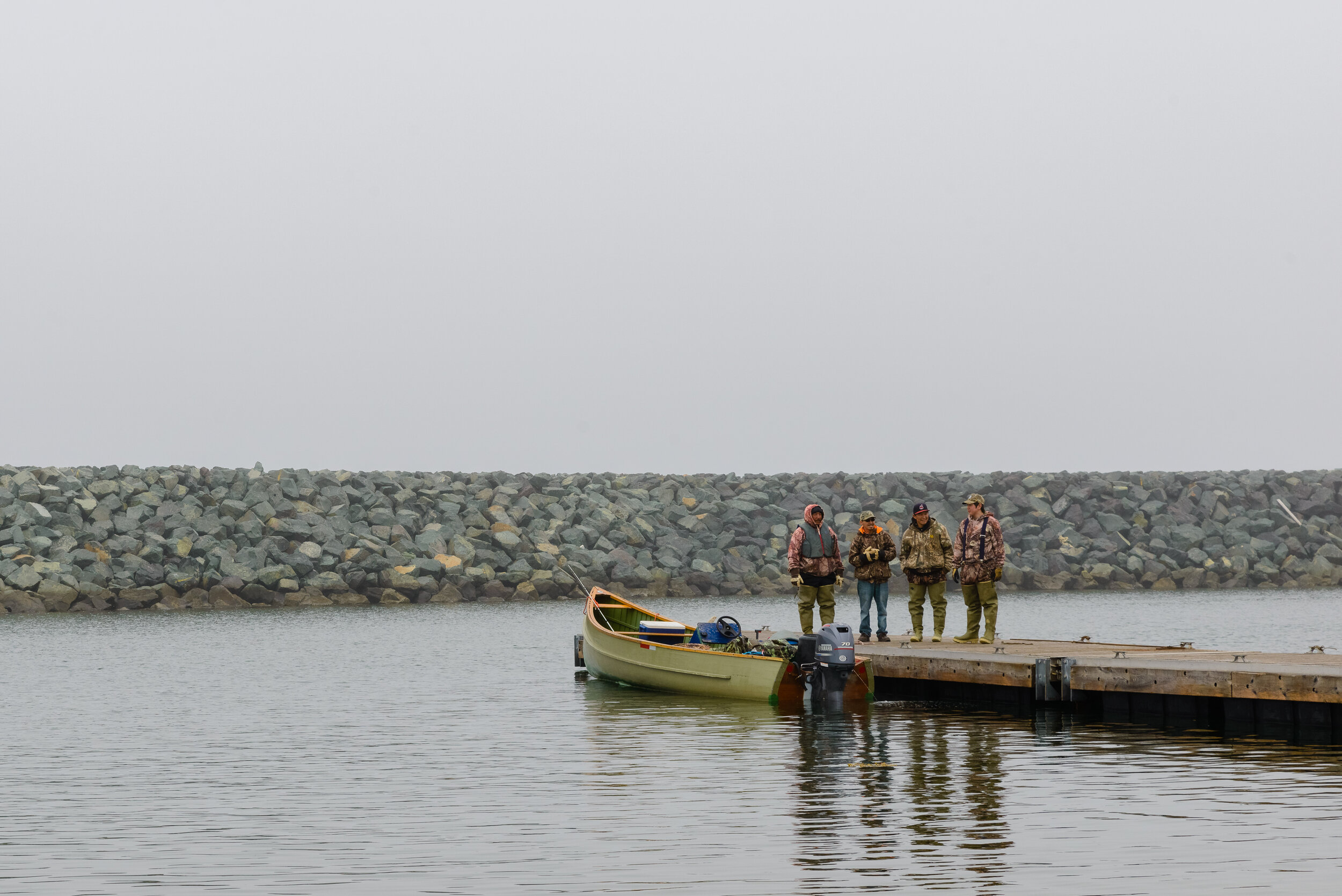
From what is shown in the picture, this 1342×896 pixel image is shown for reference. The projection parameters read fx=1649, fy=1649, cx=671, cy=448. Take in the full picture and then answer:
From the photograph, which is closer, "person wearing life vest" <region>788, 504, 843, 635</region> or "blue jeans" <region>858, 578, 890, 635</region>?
"person wearing life vest" <region>788, 504, 843, 635</region>

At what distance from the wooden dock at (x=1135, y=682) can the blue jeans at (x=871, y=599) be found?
2.27 feet

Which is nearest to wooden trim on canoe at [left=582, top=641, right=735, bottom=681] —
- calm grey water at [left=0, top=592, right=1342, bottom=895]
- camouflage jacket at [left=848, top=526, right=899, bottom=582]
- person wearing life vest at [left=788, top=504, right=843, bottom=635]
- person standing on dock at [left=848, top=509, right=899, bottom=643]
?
calm grey water at [left=0, top=592, right=1342, bottom=895]

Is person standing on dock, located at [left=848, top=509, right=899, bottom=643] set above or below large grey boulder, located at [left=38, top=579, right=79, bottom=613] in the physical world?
above

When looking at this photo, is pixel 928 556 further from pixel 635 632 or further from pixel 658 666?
pixel 635 632

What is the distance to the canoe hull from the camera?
22.1m

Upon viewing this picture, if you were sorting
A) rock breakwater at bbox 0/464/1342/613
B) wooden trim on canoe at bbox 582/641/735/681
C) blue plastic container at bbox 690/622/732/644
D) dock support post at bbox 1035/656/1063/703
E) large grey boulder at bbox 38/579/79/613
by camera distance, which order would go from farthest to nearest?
rock breakwater at bbox 0/464/1342/613 < large grey boulder at bbox 38/579/79/613 < blue plastic container at bbox 690/622/732/644 < wooden trim on canoe at bbox 582/641/735/681 < dock support post at bbox 1035/656/1063/703

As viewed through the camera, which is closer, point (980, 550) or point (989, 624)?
point (980, 550)

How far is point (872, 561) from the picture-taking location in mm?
24750

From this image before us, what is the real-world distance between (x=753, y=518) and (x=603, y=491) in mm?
A: 5848

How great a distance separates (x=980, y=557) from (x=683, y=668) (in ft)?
14.9

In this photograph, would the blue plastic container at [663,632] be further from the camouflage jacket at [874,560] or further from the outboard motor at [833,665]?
the outboard motor at [833,665]

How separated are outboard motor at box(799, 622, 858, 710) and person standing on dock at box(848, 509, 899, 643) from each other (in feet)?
9.53

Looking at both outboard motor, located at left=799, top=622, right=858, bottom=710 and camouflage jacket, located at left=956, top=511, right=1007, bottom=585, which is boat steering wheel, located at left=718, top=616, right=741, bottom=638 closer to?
outboard motor, located at left=799, top=622, right=858, bottom=710

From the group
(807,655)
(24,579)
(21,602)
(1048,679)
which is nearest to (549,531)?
(24,579)
